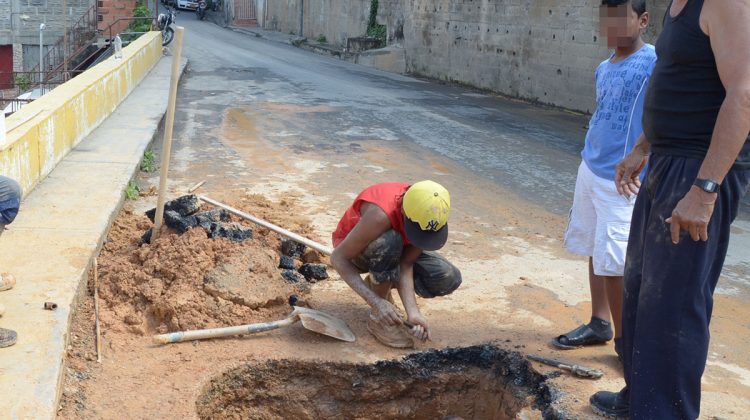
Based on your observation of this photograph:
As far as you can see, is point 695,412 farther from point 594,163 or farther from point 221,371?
point 221,371

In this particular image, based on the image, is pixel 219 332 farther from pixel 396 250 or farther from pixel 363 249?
pixel 396 250

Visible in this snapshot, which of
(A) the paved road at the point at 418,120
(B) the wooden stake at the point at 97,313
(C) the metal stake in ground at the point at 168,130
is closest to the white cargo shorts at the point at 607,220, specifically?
(A) the paved road at the point at 418,120

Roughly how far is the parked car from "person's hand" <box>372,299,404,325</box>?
52209mm

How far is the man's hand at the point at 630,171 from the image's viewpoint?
3.56m

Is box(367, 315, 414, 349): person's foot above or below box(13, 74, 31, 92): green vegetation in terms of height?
above

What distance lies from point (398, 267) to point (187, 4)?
5247cm

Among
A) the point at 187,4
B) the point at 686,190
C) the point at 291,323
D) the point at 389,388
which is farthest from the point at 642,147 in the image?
the point at 187,4

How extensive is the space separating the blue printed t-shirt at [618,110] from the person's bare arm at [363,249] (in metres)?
1.11

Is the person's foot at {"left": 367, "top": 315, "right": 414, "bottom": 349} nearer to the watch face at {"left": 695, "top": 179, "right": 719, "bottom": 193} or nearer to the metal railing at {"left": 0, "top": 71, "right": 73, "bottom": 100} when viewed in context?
the watch face at {"left": 695, "top": 179, "right": 719, "bottom": 193}

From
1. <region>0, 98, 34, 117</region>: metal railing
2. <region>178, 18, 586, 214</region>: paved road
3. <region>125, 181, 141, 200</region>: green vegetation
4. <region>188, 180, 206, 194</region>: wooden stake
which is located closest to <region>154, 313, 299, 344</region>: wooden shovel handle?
<region>125, 181, 141, 200</region>: green vegetation

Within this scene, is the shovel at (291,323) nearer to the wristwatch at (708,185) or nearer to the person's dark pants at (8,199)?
the person's dark pants at (8,199)

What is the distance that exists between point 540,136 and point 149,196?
644 centimetres

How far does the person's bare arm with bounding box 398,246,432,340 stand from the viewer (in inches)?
164

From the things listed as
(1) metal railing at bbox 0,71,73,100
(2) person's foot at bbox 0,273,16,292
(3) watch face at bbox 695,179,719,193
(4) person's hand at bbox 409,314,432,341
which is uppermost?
(3) watch face at bbox 695,179,719,193
